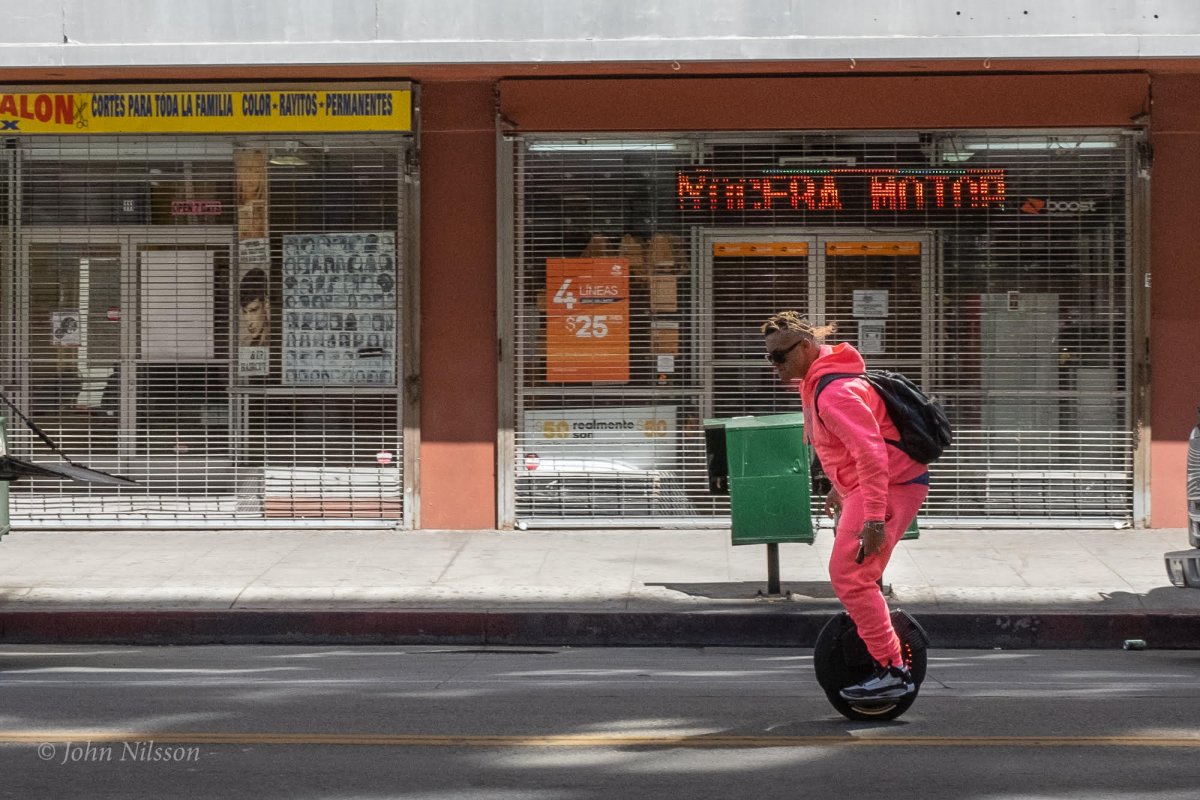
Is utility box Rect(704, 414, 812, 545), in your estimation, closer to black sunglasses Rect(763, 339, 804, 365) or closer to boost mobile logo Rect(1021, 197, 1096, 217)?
black sunglasses Rect(763, 339, 804, 365)

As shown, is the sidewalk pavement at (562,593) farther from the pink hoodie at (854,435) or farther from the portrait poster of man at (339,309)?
the pink hoodie at (854,435)

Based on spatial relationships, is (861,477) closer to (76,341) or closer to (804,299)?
(804,299)

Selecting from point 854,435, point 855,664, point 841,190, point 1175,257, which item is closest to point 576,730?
point 855,664

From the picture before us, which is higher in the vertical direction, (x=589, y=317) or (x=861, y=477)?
(x=589, y=317)

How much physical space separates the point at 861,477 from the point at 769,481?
11.6ft

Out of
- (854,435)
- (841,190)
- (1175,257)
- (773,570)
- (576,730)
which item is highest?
(841,190)

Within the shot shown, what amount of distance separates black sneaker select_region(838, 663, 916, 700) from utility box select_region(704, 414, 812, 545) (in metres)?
3.15

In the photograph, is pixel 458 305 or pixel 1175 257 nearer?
pixel 1175 257

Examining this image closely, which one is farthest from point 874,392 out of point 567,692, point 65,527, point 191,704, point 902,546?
point 65,527

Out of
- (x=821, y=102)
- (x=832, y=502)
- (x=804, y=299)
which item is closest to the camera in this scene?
(x=832, y=502)

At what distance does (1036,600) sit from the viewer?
9.69 meters

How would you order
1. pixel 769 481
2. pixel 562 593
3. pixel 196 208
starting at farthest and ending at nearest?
pixel 196 208 < pixel 562 593 < pixel 769 481

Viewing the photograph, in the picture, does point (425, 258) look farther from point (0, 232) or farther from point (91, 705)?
point (91, 705)

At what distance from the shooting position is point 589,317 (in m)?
12.9
